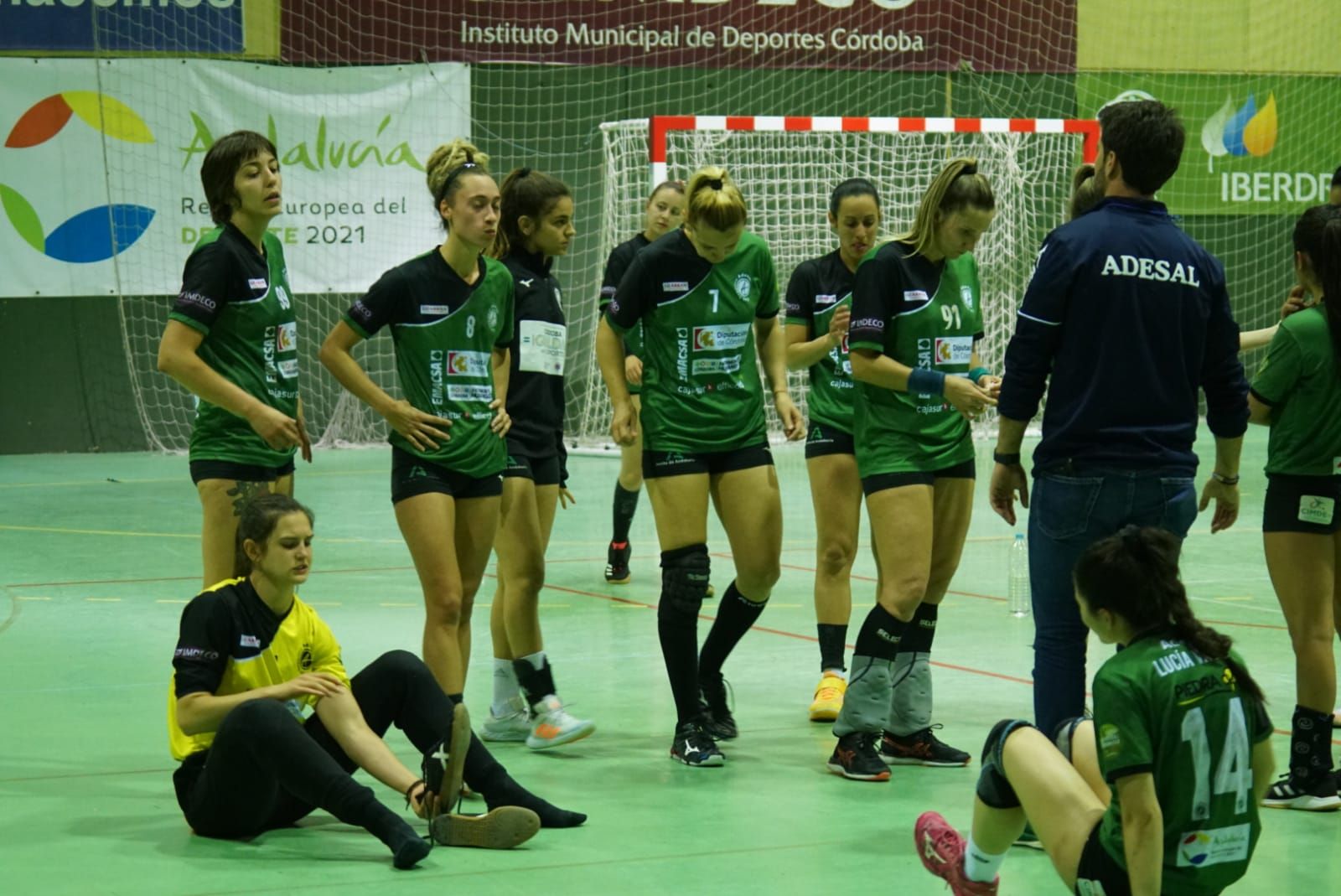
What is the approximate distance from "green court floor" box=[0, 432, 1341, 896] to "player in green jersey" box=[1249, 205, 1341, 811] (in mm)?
251

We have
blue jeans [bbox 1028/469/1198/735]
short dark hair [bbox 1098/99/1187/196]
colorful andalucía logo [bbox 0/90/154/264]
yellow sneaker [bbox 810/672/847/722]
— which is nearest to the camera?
short dark hair [bbox 1098/99/1187/196]

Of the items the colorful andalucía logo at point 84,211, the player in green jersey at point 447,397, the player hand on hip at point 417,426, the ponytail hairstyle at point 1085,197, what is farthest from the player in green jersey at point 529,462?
the colorful andalucía logo at point 84,211

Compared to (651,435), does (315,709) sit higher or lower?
lower

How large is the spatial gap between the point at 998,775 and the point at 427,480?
7.25 feet

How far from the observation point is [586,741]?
238 inches

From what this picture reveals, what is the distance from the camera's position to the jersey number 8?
3.46 m

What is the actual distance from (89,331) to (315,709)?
40.6 feet

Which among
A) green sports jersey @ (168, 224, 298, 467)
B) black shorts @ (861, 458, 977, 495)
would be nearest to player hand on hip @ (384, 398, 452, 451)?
green sports jersey @ (168, 224, 298, 467)

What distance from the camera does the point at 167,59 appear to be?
1554 cm

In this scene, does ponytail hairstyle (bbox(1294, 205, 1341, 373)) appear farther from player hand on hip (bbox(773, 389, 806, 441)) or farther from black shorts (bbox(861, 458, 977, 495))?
player hand on hip (bbox(773, 389, 806, 441))

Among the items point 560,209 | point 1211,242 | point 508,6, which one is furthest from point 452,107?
point 560,209

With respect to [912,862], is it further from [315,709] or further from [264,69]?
[264,69]

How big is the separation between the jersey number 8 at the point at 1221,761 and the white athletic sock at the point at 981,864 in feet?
2.05

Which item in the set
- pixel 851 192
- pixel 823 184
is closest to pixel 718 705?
pixel 851 192
